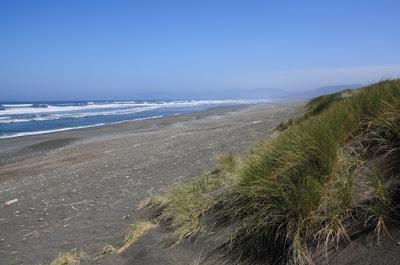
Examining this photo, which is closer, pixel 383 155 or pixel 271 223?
pixel 271 223

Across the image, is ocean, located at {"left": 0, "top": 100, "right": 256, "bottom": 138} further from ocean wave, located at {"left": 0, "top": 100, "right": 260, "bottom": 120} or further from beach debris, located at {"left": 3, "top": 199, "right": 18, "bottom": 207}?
beach debris, located at {"left": 3, "top": 199, "right": 18, "bottom": 207}

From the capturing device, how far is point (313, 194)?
3.94m

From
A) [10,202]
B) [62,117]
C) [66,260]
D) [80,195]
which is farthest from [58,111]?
[66,260]

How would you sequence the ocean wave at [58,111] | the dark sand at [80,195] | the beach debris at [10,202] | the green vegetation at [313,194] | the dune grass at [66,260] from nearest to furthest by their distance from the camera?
the green vegetation at [313,194] < the dune grass at [66,260] < the dark sand at [80,195] < the beach debris at [10,202] < the ocean wave at [58,111]

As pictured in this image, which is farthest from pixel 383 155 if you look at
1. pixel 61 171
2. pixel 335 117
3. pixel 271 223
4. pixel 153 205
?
pixel 61 171

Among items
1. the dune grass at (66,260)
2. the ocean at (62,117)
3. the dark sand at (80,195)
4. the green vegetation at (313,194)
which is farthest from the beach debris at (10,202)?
the ocean at (62,117)

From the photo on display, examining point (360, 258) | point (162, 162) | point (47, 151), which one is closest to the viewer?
point (360, 258)

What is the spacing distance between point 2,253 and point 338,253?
16.8 ft

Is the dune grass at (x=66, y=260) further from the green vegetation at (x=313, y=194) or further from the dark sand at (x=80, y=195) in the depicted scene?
the green vegetation at (x=313, y=194)

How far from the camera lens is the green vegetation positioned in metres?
3.69

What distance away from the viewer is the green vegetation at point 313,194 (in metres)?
3.69

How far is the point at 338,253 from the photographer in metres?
3.50

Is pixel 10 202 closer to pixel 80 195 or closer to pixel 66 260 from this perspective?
pixel 80 195

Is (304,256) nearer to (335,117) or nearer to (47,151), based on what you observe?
(335,117)
